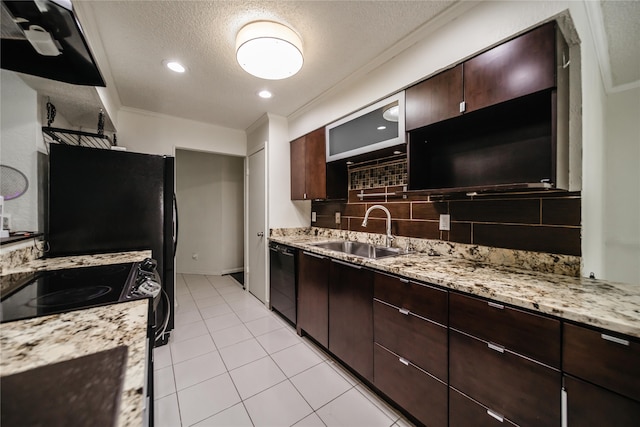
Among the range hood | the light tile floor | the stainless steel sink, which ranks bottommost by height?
the light tile floor

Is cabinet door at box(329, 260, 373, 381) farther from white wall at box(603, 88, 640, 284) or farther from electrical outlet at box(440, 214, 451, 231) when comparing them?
white wall at box(603, 88, 640, 284)

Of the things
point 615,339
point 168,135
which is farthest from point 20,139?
point 615,339

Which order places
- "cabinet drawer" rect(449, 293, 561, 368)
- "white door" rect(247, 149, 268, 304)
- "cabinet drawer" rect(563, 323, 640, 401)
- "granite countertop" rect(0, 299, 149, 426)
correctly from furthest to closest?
"white door" rect(247, 149, 268, 304) < "cabinet drawer" rect(449, 293, 561, 368) < "cabinet drawer" rect(563, 323, 640, 401) < "granite countertop" rect(0, 299, 149, 426)

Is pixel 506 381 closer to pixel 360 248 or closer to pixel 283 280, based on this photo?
pixel 360 248

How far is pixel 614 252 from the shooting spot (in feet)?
7.68

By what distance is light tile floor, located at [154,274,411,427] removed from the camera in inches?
57.4

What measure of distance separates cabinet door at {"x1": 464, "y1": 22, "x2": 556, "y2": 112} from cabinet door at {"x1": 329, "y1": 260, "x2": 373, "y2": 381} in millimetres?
1239

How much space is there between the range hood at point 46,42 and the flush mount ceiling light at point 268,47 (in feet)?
2.65

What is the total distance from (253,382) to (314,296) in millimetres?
773

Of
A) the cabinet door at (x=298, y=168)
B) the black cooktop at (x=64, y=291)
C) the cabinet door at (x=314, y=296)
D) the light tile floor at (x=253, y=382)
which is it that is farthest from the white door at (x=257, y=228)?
the black cooktop at (x=64, y=291)

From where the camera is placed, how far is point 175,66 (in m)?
2.00

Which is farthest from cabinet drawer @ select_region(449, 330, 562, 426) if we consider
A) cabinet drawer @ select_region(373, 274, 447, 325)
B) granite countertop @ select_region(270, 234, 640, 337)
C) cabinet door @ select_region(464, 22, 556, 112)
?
cabinet door @ select_region(464, 22, 556, 112)

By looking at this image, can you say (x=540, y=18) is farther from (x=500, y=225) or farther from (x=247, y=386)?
(x=247, y=386)

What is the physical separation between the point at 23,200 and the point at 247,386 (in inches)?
76.4
